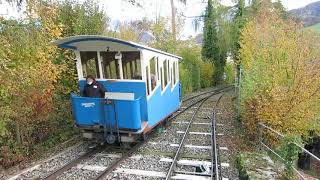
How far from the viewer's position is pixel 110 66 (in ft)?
33.4

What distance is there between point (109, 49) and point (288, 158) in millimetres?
5848

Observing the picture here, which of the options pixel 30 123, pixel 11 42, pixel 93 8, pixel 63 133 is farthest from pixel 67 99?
pixel 11 42

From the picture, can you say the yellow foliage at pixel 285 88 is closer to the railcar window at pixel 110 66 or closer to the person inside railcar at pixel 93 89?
the railcar window at pixel 110 66

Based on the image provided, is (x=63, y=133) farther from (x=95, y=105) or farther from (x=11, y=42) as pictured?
(x=11, y=42)

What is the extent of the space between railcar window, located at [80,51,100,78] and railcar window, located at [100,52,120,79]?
246 mm

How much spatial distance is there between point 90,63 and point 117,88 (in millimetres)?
1184

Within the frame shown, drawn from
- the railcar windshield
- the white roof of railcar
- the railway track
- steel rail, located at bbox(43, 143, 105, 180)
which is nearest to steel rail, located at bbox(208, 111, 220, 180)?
the railway track

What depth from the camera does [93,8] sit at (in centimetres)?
1484

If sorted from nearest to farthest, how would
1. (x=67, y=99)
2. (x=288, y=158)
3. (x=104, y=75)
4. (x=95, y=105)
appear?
(x=288, y=158)
(x=95, y=105)
(x=104, y=75)
(x=67, y=99)

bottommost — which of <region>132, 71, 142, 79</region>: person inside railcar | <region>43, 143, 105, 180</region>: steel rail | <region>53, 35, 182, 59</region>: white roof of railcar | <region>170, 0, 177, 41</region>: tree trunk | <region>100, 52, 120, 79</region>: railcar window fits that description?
<region>43, 143, 105, 180</region>: steel rail

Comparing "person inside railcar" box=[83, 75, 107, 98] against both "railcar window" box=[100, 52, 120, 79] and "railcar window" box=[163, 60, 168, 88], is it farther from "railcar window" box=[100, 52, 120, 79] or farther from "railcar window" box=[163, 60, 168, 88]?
"railcar window" box=[163, 60, 168, 88]

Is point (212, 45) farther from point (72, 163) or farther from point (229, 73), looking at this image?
point (72, 163)

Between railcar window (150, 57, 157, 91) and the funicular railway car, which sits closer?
the funicular railway car

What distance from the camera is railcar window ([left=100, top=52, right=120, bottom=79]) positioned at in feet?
33.0
